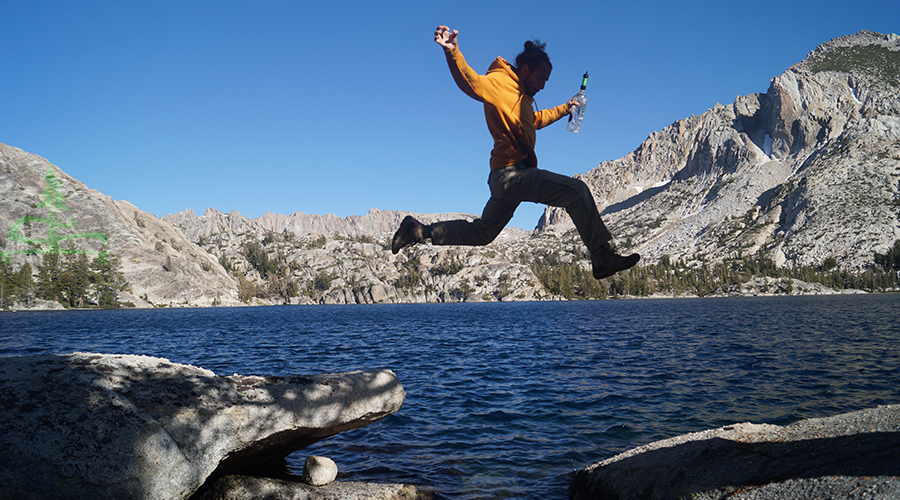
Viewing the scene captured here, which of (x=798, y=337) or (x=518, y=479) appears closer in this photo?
(x=518, y=479)

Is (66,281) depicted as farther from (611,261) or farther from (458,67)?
(611,261)

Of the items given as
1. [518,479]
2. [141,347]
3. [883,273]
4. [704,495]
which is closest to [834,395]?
[518,479]

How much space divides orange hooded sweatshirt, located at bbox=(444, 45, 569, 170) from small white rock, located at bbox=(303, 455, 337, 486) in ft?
24.2

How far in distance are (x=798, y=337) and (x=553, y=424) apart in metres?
36.1

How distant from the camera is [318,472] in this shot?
32.0 ft

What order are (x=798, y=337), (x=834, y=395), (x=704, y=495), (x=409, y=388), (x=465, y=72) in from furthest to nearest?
(x=798, y=337)
(x=409, y=388)
(x=834, y=395)
(x=704, y=495)
(x=465, y=72)

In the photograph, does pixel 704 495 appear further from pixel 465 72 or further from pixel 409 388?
pixel 409 388

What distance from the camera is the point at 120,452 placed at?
20.4ft

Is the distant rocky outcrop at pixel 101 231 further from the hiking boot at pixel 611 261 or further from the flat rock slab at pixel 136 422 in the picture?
the hiking boot at pixel 611 261

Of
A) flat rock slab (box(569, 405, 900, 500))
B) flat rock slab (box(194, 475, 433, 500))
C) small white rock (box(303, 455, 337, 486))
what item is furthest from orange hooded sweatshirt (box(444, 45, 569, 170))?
small white rock (box(303, 455, 337, 486))

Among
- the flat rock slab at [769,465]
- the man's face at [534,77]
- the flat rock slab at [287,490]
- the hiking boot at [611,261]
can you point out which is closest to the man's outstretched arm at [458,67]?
the man's face at [534,77]

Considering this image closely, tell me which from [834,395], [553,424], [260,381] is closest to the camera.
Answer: [260,381]

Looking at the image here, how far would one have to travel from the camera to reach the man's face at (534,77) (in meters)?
5.91

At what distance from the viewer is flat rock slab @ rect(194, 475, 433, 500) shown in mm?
8477
